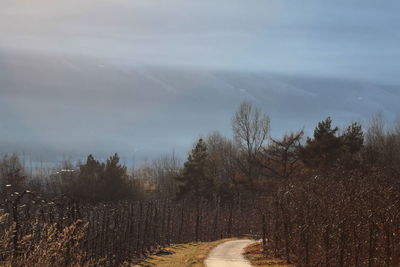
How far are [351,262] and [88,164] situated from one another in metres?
48.2

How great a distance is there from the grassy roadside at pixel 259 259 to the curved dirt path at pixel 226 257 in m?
0.44

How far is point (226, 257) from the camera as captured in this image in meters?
33.1

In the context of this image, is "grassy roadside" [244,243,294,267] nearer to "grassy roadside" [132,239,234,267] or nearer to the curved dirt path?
the curved dirt path

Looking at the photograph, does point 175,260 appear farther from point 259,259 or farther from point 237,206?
point 237,206

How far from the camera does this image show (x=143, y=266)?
3269cm

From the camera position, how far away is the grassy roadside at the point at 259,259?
92.4 ft

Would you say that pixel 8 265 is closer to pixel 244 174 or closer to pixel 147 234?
pixel 147 234

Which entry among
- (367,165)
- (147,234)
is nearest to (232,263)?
(147,234)

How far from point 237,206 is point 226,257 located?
3432 centimetres

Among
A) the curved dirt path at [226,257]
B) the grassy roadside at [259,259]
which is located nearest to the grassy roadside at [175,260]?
the curved dirt path at [226,257]

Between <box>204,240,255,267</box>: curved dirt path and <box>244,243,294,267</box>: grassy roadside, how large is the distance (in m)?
0.44

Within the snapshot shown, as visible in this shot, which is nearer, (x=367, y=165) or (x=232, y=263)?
(x=232, y=263)

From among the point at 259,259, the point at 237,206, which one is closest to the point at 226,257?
the point at 259,259

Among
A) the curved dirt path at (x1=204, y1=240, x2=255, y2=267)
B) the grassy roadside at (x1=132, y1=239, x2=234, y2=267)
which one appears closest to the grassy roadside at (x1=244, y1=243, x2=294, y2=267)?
the curved dirt path at (x1=204, y1=240, x2=255, y2=267)
